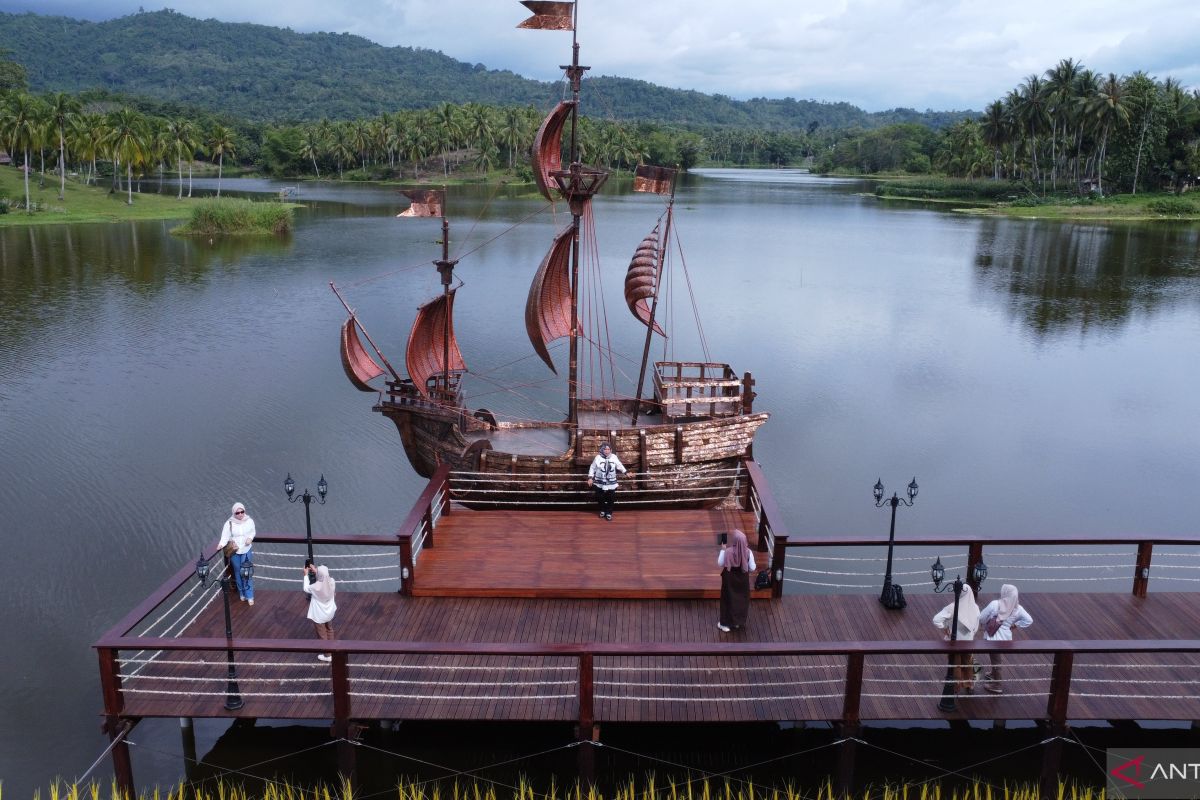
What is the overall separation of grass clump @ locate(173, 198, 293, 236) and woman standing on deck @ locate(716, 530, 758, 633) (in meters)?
51.7

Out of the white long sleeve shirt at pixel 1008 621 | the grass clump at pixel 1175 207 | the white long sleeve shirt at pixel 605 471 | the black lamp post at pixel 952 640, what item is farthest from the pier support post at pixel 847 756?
the grass clump at pixel 1175 207

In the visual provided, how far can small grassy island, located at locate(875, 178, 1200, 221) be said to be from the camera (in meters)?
74.2

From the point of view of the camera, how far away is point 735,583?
9938mm

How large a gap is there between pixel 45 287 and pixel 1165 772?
41.3m

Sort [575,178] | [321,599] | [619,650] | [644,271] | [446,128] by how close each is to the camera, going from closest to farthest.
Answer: [619,650] < [321,599] < [575,178] < [644,271] < [446,128]

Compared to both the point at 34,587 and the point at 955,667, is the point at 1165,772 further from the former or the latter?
the point at 34,587

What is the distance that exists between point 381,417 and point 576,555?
38.8 feet

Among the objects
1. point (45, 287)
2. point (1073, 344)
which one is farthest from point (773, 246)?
point (45, 287)

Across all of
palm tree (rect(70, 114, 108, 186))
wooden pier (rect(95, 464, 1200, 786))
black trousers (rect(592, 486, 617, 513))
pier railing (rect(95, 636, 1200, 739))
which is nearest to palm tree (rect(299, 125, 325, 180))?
palm tree (rect(70, 114, 108, 186))

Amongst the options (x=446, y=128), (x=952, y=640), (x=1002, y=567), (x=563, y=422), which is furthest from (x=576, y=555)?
(x=446, y=128)

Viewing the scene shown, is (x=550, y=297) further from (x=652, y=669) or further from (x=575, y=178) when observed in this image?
(x=652, y=669)

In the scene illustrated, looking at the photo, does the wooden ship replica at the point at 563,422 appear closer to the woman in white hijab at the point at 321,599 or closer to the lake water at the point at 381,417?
the lake water at the point at 381,417

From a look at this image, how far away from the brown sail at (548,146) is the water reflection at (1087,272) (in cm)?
2324

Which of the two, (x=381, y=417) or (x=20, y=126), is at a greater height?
(x=20, y=126)
